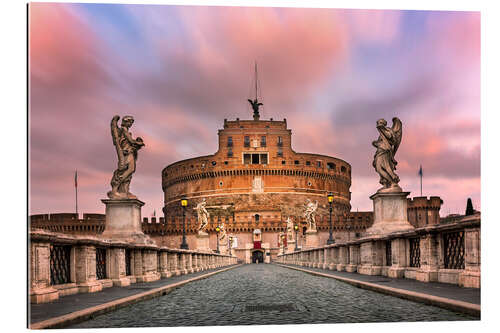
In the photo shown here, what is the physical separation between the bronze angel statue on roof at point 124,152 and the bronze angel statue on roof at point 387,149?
6529 mm

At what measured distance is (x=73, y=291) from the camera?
9102mm

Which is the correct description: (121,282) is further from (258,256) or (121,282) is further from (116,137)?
(258,256)

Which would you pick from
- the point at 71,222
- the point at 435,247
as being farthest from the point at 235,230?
the point at 435,247

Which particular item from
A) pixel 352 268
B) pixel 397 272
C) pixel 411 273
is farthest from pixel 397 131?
pixel 411 273

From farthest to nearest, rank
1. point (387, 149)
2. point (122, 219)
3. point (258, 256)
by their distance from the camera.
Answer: point (258, 256) < point (387, 149) < point (122, 219)

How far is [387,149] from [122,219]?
7408 millimetres

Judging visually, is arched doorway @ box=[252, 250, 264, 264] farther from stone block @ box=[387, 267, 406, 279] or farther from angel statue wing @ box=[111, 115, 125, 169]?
stone block @ box=[387, 267, 406, 279]

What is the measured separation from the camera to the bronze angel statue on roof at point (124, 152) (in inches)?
579

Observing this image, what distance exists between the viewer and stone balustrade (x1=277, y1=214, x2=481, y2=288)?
27.6ft

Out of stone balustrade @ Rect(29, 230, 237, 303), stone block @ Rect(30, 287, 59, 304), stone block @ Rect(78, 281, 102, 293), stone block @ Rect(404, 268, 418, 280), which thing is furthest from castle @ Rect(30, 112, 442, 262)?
stone block @ Rect(30, 287, 59, 304)

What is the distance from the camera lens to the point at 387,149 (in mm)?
15898
